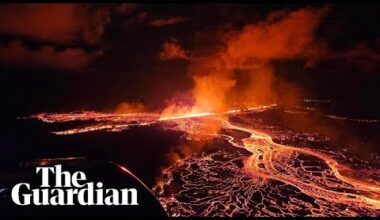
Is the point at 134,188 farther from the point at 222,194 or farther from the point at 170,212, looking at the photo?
the point at 222,194

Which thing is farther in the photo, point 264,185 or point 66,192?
point 264,185

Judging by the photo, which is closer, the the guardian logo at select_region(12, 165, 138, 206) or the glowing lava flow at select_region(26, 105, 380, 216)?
the the guardian logo at select_region(12, 165, 138, 206)

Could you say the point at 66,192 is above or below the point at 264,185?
above

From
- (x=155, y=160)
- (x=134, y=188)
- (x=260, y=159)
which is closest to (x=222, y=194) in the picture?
(x=155, y=160)
